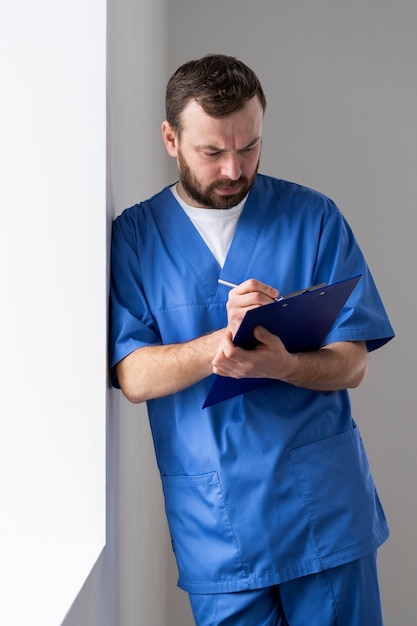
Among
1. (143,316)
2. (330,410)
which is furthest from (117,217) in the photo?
(330,410)

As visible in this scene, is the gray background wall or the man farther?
the gray background wall

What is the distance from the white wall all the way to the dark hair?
19 cm

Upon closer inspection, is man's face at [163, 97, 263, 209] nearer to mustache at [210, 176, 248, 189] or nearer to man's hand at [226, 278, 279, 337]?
mustache at [210, 176, 248, 189]

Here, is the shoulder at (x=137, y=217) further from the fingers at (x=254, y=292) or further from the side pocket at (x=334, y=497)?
the side pocket at (x=334, y=497)

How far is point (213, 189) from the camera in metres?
1.55

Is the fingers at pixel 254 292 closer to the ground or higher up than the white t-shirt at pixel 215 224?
closer to the ground

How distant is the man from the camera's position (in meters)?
1.48

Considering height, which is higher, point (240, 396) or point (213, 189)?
point (213, 189)

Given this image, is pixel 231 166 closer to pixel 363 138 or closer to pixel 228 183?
pixel 228 183

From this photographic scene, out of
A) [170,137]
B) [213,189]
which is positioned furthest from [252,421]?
[170,137]

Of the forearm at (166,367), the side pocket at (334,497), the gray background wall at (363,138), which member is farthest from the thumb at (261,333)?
the gray background wall at (363,138)

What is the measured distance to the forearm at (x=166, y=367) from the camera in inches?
56.9

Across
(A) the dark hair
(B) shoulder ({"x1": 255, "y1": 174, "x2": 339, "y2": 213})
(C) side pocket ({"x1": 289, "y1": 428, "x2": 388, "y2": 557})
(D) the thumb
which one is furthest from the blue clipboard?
(A) the dark hair

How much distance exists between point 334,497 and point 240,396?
0.23 metres
